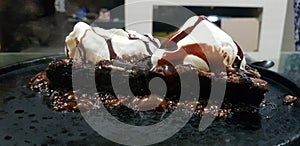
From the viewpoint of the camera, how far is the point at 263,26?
7.40ft

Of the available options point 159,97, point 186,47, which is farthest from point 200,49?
point 159,97

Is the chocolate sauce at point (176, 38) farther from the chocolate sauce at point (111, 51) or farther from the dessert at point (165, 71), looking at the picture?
the chocolate sauce at point (111, 51)

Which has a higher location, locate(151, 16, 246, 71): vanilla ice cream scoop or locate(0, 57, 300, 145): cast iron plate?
locate(151, 16, 246, 71): vanilla ice cream scoop

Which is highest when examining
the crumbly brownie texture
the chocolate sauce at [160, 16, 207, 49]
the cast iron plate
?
the chocolate sauce at [160, 16, 207, 49]

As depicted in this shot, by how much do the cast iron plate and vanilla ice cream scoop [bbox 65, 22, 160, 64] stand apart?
0.14 m

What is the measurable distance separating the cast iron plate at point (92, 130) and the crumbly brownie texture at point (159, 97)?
32 millimetres

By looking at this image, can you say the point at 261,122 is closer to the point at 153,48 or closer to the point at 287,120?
the point at 287,120

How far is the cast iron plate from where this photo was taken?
0.62m

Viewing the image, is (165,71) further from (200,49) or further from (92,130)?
(92,130)

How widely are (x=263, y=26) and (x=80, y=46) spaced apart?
1.63 metres

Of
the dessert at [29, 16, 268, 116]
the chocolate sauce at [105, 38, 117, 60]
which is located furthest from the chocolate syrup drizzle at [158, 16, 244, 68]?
the chocolate sauce at [105, 38, 117, 60]

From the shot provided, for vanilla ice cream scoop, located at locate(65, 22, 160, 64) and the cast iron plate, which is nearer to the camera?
the cast iron plate

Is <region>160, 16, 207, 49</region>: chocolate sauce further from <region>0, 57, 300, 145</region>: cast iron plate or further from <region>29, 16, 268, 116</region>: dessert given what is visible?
<region>0, 57, 300, 145</region>: cast iron plate

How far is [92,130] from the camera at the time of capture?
66 centimetres
